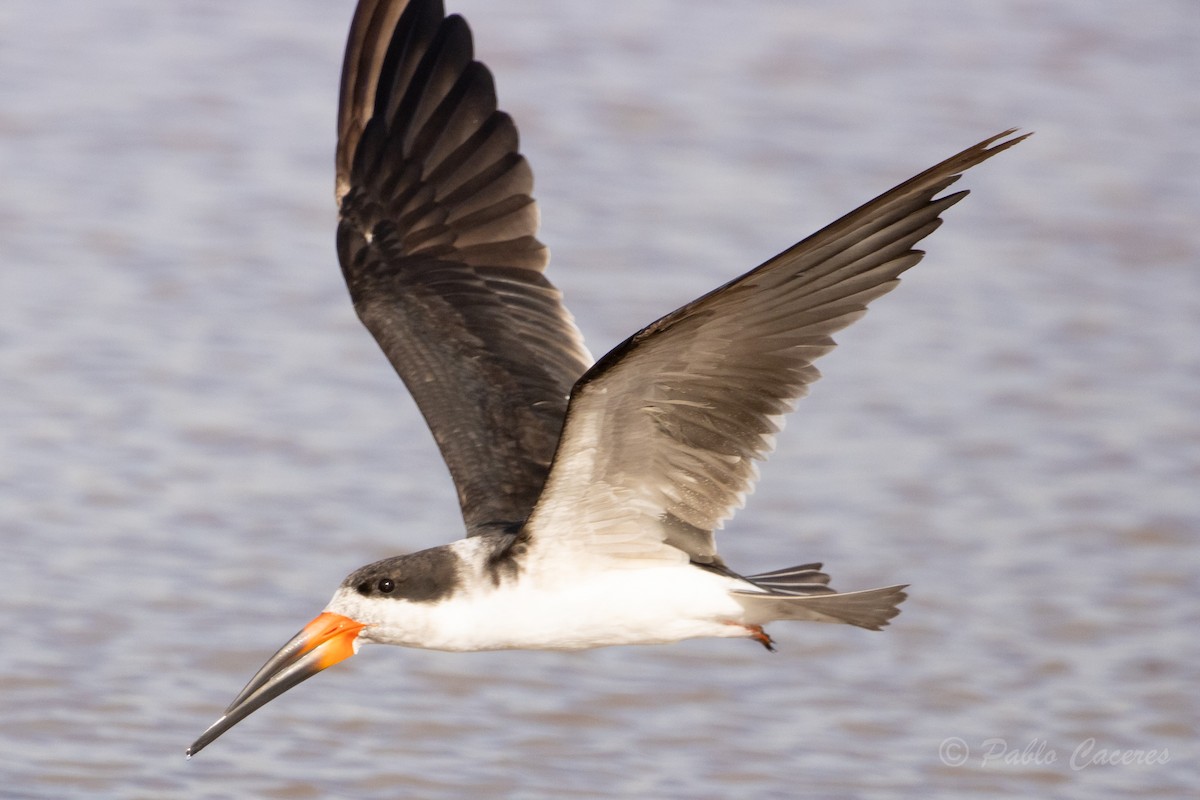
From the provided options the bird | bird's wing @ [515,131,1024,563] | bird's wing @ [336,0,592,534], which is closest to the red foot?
the bird

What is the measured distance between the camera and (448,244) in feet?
24.0

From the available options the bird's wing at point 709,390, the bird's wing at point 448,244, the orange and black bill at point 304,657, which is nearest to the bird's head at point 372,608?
the orange and black bill at point 304,657

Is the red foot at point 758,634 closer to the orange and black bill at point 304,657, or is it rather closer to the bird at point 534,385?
the bird at point 534,385

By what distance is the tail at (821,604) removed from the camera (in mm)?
5789

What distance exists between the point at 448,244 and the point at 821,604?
2.18 m

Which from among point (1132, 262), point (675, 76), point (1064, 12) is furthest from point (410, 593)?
point (1064, 12)

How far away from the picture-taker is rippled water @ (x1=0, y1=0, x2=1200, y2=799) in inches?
277

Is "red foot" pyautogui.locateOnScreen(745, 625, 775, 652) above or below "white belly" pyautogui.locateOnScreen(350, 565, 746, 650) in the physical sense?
below

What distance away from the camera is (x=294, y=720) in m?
7.03

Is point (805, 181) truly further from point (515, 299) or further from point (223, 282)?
point (515, 299)

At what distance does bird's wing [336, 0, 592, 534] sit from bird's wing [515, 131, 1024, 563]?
883 millimetres

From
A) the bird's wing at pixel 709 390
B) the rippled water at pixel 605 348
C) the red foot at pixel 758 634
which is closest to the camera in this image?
the bird's wing at pixel 709 390

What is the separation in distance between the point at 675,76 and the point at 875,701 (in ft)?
20.8

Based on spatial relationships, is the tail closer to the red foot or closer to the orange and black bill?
the red foot
